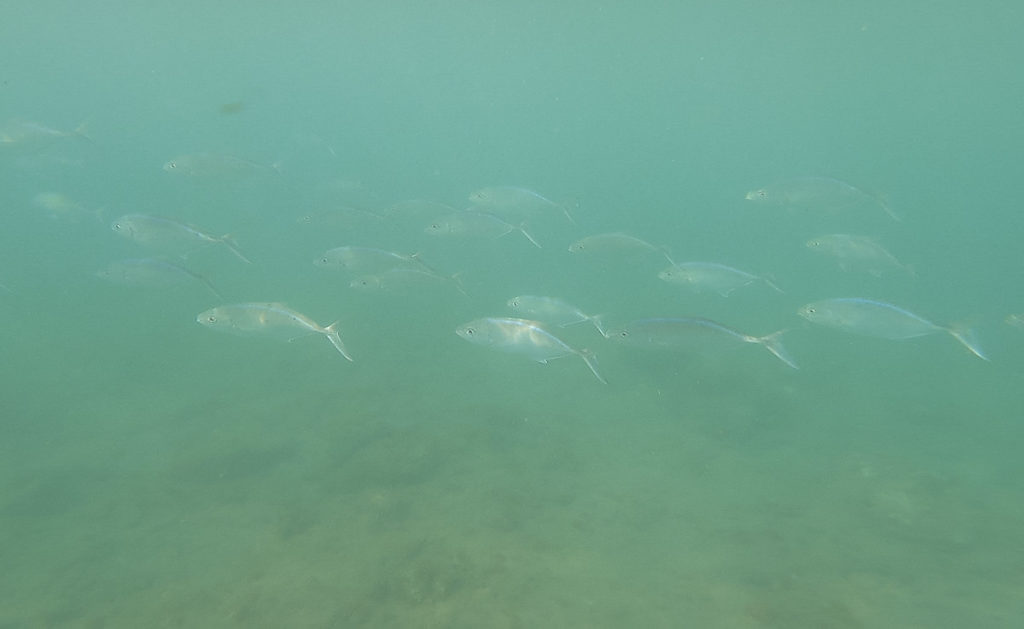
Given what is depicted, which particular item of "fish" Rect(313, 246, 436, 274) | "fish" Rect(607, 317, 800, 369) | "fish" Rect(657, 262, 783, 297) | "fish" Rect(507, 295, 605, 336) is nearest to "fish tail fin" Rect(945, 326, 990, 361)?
"fish" Rect(607, 317, 800, 369)

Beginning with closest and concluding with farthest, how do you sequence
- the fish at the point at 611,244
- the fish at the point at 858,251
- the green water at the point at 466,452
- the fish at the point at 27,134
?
1. the green water at the point at 466,452
2. the fish at the point at 858,251
3. the fish at the point at 611,244
4. the fish at the point at 27,134

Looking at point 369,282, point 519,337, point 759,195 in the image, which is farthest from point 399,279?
point 759,195

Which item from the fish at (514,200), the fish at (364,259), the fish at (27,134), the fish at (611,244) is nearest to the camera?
the fish at (364,259)

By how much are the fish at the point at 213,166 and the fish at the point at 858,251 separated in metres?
9.44

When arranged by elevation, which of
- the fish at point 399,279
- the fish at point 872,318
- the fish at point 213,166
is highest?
the fish at point 872,318

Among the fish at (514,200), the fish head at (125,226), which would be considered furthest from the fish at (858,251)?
the fish head at (125,226)

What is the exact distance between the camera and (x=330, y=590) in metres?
3.63

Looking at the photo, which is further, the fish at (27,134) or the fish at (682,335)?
the fish at (27,134)

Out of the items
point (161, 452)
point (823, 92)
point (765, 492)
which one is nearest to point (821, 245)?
point (765, 492)

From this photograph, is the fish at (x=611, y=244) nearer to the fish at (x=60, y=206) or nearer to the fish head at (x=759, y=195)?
the fish head at (x=759, y=195)

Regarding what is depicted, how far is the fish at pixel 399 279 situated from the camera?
7.02 meters

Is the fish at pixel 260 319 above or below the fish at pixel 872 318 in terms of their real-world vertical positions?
below

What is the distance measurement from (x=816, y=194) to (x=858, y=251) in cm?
125

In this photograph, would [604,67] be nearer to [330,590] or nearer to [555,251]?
[555,251]
